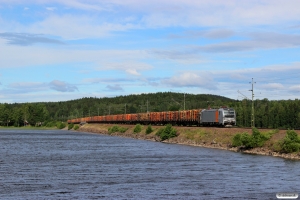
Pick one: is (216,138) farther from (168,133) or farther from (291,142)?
(168,133)

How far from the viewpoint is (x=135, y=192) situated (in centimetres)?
3062

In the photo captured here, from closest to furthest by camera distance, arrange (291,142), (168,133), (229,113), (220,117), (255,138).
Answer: (291,142) < (255,138) < (229,113) < (220,117) < (168,133)

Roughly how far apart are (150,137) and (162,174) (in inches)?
2503

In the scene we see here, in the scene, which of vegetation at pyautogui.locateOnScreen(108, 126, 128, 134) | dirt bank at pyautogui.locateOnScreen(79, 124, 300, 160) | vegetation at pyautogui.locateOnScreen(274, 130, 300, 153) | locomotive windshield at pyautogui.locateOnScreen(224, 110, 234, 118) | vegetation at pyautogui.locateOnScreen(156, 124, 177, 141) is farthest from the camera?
vegetation at pyautogui.locateOnScreen(108, 126, 128, 134)

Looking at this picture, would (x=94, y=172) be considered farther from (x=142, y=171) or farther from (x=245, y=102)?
(x=245, y=102)

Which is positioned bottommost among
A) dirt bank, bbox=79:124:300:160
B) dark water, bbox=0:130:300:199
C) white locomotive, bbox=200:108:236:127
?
dark water, bbox=0:130:300:199

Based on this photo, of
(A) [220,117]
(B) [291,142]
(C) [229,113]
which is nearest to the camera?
(B) [291,142]

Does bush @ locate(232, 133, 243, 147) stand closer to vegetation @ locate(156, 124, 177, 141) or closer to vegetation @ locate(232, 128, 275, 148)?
vegetation @ locate(232, 128, 275, 148)

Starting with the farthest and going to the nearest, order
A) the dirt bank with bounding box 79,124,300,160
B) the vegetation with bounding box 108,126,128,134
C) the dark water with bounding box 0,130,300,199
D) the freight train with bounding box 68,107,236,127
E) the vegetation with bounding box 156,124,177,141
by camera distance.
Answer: the vegetation with bounding box 108,126,128,134 < the vegetation with bounding box 156,124,177,141 < the freight train with bounding box 68,107,236,127 < the dirt bank with bounding box 79,124,300,160 < the dark water with bounding box 0,130,300,199

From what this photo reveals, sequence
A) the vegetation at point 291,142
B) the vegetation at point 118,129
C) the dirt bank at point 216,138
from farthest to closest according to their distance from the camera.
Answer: the vegetation at point 118,129
the dirt bank at point 216,138
the vegetation at point 291,142

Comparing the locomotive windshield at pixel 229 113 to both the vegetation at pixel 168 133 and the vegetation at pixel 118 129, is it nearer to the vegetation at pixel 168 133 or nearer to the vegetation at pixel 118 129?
the vegetation at pixel 168 133

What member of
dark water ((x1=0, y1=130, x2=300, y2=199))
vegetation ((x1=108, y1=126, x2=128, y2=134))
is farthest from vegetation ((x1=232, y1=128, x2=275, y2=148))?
vegetation ((x1=108, y1=126, x2=128, y2=134))

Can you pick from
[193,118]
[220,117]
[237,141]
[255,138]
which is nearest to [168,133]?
[193,118]

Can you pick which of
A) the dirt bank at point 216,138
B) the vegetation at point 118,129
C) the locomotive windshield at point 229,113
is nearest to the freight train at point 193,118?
the locomotive windshield at point 229,113
